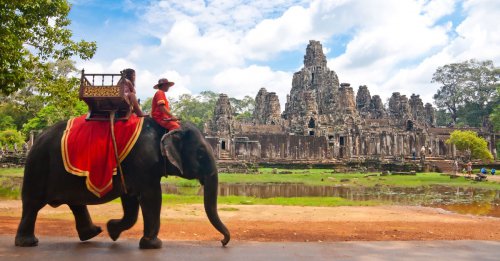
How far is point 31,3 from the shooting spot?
A: 1194 centimetres

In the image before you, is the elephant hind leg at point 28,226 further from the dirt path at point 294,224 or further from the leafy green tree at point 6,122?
the leafy green tree at point 6,122

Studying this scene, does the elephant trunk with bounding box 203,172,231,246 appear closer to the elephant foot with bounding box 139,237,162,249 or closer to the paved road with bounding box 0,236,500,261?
the paved road with bounding box 0,236,500,261

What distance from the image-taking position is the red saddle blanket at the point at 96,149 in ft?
19.1

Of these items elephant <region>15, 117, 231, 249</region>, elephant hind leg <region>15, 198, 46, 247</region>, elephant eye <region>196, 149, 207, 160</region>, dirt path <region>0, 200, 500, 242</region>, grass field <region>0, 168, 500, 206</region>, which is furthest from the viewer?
grass field <region>0, 168, 500, 206</region>

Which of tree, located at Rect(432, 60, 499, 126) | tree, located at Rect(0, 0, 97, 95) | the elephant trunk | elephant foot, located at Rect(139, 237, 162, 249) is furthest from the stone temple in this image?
elephant foot, located at Rect(139, 237, 162, 249)

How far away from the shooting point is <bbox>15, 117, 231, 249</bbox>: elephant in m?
5.89

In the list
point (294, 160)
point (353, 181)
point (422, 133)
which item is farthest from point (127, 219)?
point (422, 133)

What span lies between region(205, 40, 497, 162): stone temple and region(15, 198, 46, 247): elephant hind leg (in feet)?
141

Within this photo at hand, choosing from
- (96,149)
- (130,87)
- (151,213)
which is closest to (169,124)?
(130,87)

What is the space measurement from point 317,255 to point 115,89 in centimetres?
361

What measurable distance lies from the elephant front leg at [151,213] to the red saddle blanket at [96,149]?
517 millimetres

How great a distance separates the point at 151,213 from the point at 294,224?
5.96 metres

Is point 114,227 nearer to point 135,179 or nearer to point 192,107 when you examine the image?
point 135,179

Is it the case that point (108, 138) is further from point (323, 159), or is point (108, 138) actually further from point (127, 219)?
point (323, 159)
